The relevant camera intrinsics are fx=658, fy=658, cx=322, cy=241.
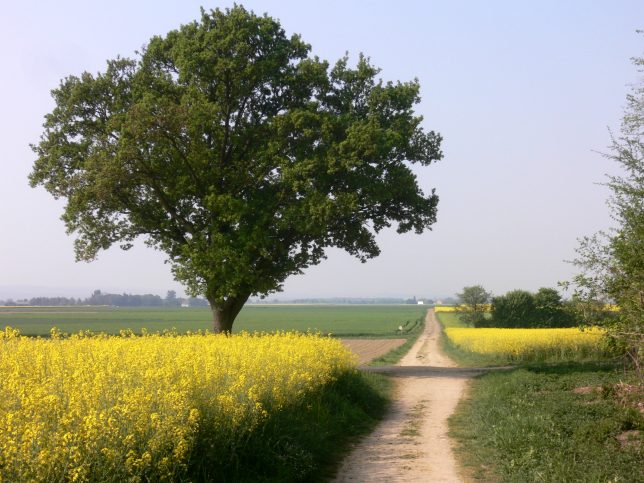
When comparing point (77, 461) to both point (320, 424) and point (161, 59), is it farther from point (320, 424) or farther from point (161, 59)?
point (161, 59)

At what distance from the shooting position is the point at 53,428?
6473 mm

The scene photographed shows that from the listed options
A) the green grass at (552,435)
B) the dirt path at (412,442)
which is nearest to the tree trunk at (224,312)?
the dirt path at (412,442)

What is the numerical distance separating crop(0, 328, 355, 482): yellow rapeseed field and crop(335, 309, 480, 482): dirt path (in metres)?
1.77

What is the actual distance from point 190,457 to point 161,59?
952 inches

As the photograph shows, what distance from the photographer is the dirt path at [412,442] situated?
10.3m

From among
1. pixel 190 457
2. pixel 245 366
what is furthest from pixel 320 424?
pixel 190 457

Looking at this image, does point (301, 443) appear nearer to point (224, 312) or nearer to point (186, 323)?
point (224, 312)

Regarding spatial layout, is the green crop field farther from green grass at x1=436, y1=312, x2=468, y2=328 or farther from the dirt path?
the dirt path

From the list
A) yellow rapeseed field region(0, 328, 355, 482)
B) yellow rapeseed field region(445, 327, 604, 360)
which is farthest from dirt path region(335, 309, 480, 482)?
yellow rapeseed field region(445, 327, 604, 360)

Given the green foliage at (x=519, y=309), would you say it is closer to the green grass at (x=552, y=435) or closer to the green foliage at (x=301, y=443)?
the green grass at (x=552, y=435)

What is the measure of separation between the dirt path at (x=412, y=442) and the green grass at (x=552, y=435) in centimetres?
45

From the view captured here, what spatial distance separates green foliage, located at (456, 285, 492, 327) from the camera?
2825 inches

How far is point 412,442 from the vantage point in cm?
1284

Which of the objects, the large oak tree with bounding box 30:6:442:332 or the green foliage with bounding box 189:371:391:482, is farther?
the large oak tree with bounding box 30:6:442:332
